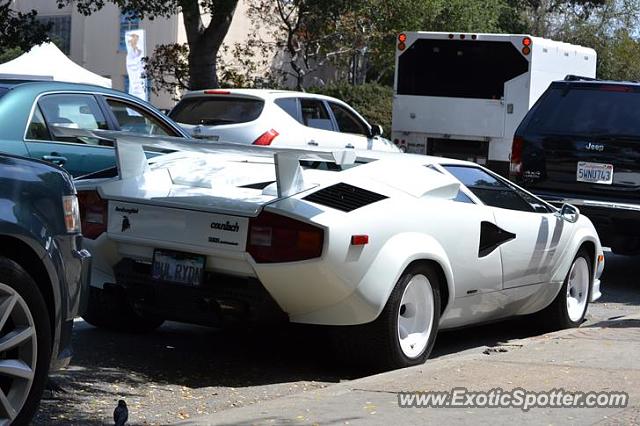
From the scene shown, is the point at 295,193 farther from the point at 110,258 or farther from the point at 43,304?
the point at 43,304

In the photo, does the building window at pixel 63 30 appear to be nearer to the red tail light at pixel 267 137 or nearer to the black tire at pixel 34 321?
the red tail light at pixel 267 137

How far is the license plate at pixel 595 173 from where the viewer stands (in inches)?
433

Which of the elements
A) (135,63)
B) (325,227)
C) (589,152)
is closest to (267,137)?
(589,152)

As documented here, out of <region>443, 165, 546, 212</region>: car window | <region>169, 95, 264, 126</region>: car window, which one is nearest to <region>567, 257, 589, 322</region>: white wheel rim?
<region>443, 165, 546, 212</region>: car window

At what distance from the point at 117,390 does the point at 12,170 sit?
201 centimetres

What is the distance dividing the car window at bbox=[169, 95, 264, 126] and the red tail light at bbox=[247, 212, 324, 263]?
7.41 meters

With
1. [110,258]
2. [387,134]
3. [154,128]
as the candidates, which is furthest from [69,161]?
[387,134]

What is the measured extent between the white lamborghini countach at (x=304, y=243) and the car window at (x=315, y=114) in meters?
7.13

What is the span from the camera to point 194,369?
738 centimetres

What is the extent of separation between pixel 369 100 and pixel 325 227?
26.9 meters

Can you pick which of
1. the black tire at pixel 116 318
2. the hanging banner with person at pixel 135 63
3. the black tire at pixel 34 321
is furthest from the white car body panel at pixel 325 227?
the hanging banner with person at pixel 135 63

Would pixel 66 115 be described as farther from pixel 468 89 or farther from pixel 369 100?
pixel 369 100

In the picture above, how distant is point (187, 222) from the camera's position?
7.01 metres

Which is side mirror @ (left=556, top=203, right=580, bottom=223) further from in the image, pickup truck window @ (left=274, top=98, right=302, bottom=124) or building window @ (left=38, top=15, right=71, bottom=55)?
building window @ (left=38, top=15, right=71, bottom=55)
